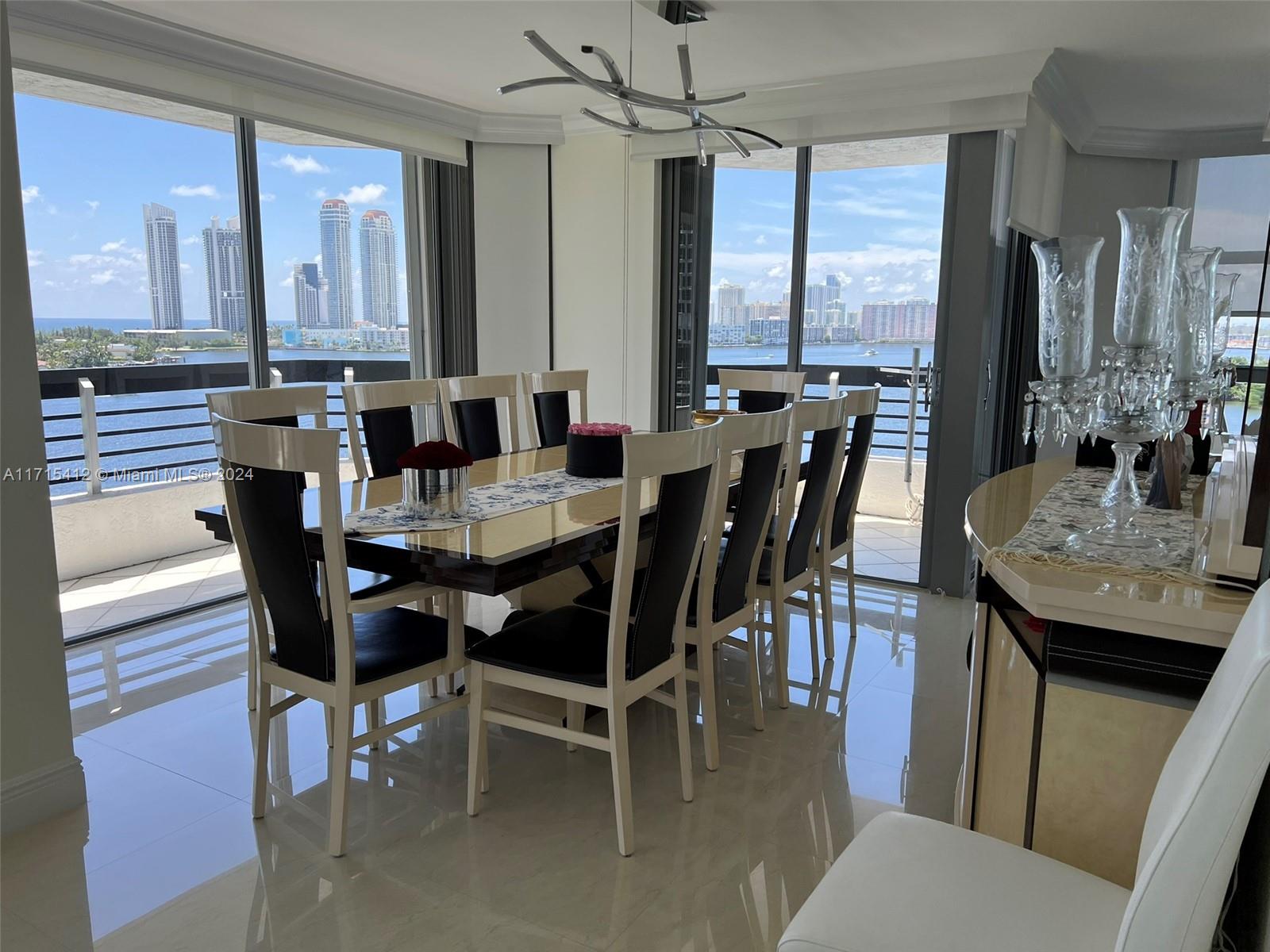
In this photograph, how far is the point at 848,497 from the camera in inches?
150

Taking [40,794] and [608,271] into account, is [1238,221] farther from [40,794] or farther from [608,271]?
[40,794]

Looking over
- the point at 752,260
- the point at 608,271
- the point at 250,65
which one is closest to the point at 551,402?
the point at 608,271

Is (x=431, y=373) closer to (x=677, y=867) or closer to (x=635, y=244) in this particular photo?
(x=635, y=244)

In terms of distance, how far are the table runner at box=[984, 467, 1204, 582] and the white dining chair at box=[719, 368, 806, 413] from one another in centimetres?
207

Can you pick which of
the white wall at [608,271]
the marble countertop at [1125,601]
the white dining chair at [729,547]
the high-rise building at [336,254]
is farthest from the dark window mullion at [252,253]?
the marble countertop at [1125,601]

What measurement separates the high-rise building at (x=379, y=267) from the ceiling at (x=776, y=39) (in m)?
1.22

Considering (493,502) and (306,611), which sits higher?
(493,502)

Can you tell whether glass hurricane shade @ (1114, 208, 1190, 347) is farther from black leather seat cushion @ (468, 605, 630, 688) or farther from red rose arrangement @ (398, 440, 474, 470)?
red rose arrangement @ (398, 440, 474, 470)

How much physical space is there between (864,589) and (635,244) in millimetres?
2644

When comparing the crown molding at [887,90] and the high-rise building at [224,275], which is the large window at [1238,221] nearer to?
the crown molding at [887,90]

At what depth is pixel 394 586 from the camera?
3008mm

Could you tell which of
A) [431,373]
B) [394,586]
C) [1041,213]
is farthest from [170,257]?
[1041,213]

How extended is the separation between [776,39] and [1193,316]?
2.67 metres

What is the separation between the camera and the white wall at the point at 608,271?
5.62 m
